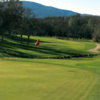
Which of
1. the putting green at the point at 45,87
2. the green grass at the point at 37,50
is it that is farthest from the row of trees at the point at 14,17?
the putting green at the point at 45,87

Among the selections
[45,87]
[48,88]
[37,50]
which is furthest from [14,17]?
[48,88]

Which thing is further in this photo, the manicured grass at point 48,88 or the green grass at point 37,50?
the green grass at point 37,50

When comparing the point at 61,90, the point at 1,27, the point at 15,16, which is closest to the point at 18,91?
the point at 61,90

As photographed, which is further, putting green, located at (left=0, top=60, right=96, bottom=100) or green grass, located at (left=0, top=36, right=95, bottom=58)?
green grass, located at (left=0, top=36, right=95, bottom=58)

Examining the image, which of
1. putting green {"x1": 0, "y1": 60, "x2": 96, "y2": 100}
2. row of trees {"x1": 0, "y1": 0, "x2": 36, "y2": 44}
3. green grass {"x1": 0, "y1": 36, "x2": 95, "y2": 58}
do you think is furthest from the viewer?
row of trees {"x1": 0, "y1": 0, "x2": 36, "y2": 44}

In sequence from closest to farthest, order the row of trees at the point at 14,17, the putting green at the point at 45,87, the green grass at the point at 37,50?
the putting green at the point at 45,87
the green grass at the point at 37,50
the row of trees at the point at 14,17

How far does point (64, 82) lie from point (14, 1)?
54518 mm

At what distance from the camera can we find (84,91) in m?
10.8

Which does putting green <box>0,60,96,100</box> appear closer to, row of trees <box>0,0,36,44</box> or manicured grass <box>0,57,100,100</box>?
manicured grass <box>0,57,100,100</box>

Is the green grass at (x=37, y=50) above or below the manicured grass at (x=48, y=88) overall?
below

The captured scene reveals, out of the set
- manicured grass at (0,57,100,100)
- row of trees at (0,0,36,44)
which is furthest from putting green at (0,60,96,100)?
row of trees at (0,0,36,44)

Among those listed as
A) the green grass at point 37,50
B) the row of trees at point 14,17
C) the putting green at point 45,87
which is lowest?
the green grass at point 37,50

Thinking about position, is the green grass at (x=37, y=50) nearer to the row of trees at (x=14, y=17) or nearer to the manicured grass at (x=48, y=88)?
the row of trees at (x=14, y=17)

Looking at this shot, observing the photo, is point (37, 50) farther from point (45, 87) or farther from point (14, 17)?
point (45, 87)
